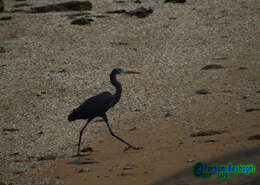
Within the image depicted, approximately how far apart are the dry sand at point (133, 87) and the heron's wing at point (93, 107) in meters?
0.69

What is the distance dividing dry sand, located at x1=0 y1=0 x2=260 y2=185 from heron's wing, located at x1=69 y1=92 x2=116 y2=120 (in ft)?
2.25

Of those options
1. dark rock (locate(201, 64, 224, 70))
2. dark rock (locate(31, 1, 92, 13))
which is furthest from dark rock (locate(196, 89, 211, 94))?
dark rock (locate(31, 1, 92, 13))

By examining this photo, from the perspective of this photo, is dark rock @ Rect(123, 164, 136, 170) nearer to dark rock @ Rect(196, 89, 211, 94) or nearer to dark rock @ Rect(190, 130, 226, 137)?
dark rock @ Rect(190, 130, 226, 137)

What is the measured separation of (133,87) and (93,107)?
15.6 ft

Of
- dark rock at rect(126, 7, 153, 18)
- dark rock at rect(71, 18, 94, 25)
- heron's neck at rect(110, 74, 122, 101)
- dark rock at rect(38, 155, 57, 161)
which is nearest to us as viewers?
dark rock at rect(38, 155, 57, 161)

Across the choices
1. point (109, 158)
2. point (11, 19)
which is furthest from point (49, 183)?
point (11, 19)

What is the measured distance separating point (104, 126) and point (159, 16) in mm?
12067

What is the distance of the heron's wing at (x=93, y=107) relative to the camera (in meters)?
10.3

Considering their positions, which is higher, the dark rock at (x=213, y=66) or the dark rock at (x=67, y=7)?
the dark rock at (x=67, y=7)

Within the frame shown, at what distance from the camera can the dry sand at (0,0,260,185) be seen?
927cm

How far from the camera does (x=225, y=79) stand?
14641mm

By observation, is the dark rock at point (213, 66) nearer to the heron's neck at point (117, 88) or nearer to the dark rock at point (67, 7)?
the heron's neck at point (117, 88)

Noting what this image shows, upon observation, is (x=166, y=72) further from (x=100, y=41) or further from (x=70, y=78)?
(x=100, y=41)

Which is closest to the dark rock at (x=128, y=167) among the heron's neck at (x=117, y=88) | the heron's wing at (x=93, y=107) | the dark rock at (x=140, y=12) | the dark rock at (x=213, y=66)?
the heron's wing at (x=93, y=107)
